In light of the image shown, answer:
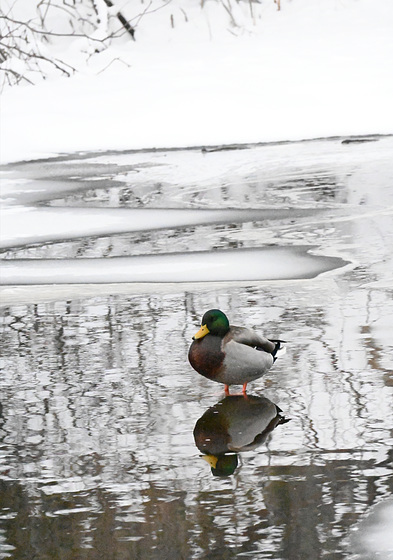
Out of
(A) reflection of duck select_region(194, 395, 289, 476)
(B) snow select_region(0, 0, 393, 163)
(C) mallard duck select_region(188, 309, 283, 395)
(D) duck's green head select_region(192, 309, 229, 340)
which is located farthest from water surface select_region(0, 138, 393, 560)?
(B) snow select_region(0, 0, 393, 163)

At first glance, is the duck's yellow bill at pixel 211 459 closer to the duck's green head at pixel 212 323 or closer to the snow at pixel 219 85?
the duck's green head at pixel 212 323

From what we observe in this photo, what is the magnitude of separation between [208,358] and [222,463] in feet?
2.84

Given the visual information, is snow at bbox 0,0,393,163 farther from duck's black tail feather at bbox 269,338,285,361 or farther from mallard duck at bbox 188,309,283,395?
mallard duck at bbox 188,309,283,395

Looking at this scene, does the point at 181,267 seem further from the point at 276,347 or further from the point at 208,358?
the point at 208,358

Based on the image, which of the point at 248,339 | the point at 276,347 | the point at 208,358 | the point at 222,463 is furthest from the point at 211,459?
the point at 276,347

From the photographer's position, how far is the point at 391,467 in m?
4.81

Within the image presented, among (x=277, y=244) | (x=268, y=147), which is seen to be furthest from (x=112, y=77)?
(x=277, y=244)

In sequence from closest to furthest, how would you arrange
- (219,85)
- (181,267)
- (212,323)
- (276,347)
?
(212,323), (276,347), (181,267), (219,85)

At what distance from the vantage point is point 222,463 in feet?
16.4

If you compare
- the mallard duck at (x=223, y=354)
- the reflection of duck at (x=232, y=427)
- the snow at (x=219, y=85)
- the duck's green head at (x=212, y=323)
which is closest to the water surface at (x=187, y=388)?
the reflection of duck at (x=232, y=427)

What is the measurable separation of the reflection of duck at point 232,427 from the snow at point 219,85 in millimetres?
12349

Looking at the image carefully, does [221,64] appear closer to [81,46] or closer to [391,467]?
[81,46]

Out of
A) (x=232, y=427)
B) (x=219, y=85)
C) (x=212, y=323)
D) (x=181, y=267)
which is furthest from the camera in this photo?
(x=219, y=85)

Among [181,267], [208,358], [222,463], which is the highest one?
[181,267]
